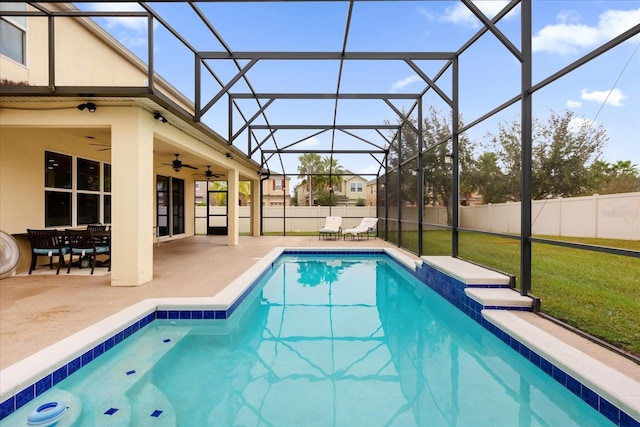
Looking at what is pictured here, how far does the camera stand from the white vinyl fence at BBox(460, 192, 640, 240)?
290 cm

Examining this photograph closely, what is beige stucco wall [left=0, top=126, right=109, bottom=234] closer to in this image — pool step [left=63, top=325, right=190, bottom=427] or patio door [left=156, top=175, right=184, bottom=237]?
pool step [left=63, top=325, right=190, bottom=427]

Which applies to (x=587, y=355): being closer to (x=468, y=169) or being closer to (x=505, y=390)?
(x=505, y=390)

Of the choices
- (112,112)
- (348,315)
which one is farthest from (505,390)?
(112,112)

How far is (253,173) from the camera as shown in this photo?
12945 millimetres

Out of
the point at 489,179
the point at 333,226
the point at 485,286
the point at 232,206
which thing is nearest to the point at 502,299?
the point at 485,286

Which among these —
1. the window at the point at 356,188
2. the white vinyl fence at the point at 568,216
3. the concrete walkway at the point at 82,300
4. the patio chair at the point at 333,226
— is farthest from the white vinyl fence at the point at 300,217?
the window at the point at 356,188

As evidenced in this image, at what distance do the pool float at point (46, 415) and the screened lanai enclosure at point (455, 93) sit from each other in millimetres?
3556

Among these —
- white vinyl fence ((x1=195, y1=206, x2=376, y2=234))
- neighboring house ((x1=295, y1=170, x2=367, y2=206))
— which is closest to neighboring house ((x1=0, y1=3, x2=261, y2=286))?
white vinyl fence ((x1=195, y1=206, x2=376, y2=234))

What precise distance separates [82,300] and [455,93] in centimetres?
640

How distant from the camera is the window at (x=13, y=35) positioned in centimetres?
491

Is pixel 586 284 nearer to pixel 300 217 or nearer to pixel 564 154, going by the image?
pixel 564 154

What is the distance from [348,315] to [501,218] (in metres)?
2.94

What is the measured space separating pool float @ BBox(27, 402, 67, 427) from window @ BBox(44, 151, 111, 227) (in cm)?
536

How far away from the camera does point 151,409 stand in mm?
2232
